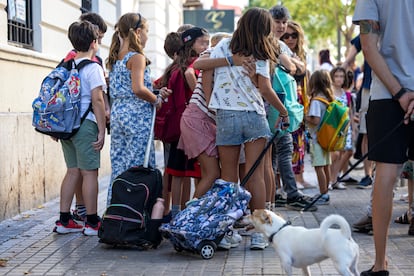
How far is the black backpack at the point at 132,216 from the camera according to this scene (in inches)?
259

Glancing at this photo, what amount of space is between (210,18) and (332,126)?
1238 centimetres

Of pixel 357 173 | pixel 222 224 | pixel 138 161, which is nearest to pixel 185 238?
pixel 222 224

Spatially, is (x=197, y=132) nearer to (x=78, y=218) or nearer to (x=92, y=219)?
(x=92, y=219)

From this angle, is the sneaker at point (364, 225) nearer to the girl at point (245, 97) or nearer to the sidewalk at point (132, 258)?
the sidewalk at point (132, 258)

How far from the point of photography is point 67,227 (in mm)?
7547

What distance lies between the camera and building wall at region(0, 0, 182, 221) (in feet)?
27.6

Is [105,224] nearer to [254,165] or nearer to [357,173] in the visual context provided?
[254,165]

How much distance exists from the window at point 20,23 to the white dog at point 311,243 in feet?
16.1

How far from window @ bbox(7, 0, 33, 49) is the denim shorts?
3.69m

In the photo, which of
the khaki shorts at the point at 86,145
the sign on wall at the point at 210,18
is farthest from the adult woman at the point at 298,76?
the sign on wall at the point at 210,18

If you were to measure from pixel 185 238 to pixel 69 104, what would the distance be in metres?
1.84

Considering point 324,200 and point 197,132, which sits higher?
point 197,132

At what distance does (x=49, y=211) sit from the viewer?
899 centimetres

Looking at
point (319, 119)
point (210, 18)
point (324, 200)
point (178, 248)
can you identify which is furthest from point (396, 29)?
point (210, 18)
